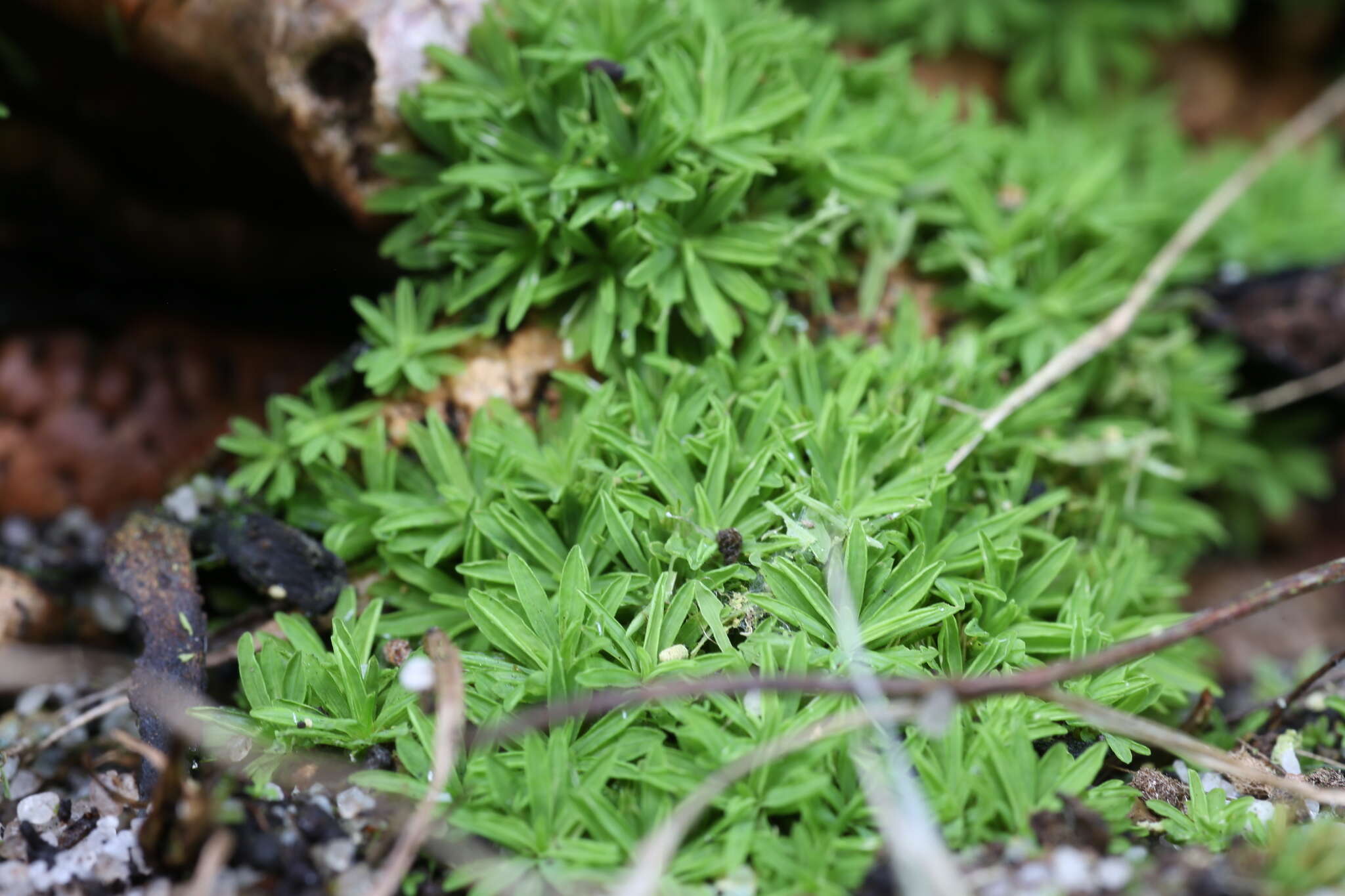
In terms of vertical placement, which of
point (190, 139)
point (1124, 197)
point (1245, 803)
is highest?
point (190, 139)

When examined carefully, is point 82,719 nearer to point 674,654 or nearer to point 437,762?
point 437,762

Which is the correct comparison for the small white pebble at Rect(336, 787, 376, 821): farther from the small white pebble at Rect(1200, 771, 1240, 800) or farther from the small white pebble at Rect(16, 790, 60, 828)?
the small white pebble at Rect(1200, 771, 1240, 800)

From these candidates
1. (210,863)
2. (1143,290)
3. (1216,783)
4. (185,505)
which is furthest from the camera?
(1143,290)

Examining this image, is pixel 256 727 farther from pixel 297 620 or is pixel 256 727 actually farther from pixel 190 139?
pixel 190 139

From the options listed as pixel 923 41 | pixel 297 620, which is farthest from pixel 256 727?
pixel 923 41

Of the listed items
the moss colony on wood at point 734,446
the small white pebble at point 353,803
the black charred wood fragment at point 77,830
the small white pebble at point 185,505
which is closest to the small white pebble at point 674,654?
the moss colony on wood at point 734,446

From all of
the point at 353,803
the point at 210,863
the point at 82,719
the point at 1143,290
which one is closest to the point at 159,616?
the point at 82,719
